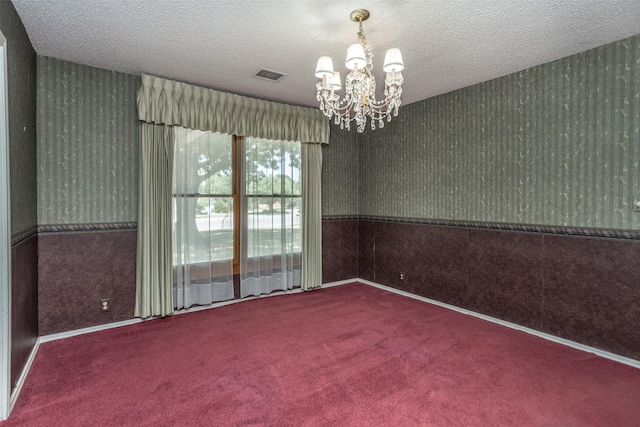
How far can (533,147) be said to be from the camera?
3266mm

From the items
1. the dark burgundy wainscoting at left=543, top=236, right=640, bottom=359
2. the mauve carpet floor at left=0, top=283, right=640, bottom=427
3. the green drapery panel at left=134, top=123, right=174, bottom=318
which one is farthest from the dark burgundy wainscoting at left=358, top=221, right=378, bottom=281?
the green drapery panel at left=134, top=123, right=174, bottom=318

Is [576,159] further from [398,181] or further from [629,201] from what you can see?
[398,181]

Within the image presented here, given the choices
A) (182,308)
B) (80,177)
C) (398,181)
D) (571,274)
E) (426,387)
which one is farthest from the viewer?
(398,181)

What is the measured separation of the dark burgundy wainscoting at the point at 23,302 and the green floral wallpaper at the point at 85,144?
49 centimetres

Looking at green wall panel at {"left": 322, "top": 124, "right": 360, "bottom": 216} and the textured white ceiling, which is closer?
the textured white ceiling

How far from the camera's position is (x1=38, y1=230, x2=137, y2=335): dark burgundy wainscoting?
3062 millimetres

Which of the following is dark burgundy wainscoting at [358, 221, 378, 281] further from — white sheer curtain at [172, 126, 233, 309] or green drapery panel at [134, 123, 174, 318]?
green drapery panel at [134, 123, 174, 318]

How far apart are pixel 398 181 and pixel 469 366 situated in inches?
107

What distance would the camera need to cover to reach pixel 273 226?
443 centimetres

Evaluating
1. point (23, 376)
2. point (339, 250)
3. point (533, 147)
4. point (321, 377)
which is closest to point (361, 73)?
point (533, 147)

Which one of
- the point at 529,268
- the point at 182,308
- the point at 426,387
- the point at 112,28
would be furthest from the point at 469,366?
the point at 112,28

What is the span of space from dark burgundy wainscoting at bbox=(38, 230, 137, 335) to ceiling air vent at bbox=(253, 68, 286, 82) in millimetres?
2202

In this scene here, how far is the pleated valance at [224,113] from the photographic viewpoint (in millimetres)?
3496

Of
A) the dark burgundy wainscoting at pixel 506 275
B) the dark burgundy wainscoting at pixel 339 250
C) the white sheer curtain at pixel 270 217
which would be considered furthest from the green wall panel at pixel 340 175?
the dark burgundy wainscoting at pixel 506 275
